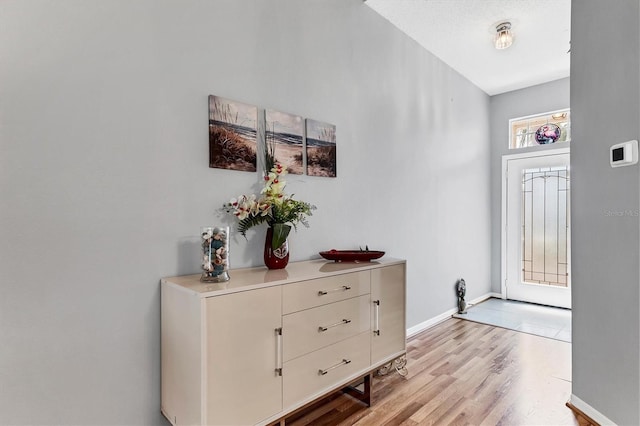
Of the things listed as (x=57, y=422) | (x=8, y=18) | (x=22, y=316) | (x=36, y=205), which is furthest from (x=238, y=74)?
(x=57, y=422)

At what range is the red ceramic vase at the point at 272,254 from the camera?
193 centimetres

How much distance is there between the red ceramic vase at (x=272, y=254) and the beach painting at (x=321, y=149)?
618mm

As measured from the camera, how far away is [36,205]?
4.36 ft

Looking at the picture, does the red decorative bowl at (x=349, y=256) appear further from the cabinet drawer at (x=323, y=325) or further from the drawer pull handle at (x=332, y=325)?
the drawer pull handle at (x=332, y=325)

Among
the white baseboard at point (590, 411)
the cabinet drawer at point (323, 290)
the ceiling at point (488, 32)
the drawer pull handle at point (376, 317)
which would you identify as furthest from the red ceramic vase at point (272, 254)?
the ceiling at point (488, 32)

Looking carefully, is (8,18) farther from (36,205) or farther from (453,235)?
(453,235)

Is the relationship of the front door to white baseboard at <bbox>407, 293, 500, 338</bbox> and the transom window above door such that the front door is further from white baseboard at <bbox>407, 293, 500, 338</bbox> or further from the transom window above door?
white baseboard at <bbox>407, 293, 500, 338</bbox>

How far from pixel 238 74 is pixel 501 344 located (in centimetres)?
313

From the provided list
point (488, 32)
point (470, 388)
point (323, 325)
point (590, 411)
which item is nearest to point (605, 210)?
point (590, 411)

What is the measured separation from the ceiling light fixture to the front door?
6.17ft

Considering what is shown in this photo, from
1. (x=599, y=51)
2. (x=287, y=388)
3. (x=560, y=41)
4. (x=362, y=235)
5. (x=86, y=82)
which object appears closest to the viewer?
(x=86, y=82)

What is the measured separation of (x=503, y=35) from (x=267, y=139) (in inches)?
101

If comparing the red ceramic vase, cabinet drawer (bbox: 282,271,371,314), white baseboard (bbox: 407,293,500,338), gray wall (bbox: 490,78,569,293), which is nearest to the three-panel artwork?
the red ceramic vase

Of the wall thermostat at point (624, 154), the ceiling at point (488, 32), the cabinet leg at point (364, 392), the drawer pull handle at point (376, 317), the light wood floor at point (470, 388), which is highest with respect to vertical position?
the ceiling at point (488, 32)
